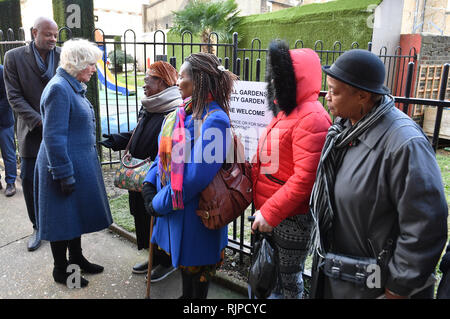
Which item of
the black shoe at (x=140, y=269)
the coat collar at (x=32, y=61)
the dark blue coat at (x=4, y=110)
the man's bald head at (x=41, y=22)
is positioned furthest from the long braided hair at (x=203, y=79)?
the dark blue coat at (x=4, y=110)

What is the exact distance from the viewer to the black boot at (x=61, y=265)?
2.87m

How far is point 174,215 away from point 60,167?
39.9 inches

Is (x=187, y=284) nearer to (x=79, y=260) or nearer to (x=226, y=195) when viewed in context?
(x=226, y=195)

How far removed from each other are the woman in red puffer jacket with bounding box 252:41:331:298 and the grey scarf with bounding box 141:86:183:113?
99 cm

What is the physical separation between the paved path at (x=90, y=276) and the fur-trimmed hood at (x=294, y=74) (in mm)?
1783

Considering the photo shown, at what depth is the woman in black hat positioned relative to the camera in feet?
4.55

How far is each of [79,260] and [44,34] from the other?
2.19 m

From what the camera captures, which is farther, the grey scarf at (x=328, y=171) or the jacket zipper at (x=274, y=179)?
the jacket zipper at (x=274, y=179)

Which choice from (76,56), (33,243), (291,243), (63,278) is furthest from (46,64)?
(291,243)

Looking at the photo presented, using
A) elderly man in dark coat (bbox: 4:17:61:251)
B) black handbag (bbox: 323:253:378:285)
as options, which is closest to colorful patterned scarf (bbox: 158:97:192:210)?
black handbag (bbox: 323:253:378:285)

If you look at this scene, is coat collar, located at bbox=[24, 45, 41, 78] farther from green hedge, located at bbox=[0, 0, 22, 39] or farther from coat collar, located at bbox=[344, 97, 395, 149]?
green hedge, located at bbox=[0, 0, 22, 39]

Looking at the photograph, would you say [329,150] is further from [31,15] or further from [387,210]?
[31,15]

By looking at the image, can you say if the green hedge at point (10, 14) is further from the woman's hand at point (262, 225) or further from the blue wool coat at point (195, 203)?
the woman's hand at point (262, 225)

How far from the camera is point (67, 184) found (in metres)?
2.59
